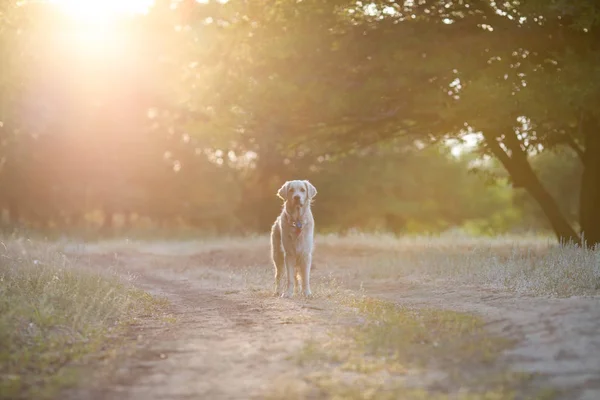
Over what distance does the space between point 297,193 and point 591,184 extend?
32.0ft

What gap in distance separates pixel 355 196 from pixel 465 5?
26.9 meters

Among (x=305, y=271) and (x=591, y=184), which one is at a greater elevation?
(x=591, y=184)

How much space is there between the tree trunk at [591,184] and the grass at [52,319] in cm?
1129

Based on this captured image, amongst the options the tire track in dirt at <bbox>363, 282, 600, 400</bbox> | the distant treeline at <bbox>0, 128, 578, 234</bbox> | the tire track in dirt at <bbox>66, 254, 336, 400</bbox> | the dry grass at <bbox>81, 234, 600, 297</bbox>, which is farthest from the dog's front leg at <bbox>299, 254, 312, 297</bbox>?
the distant treeline at <bbox>0, 128, 578, 234</bbox>

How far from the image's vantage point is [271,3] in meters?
18.6

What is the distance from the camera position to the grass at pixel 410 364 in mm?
6496

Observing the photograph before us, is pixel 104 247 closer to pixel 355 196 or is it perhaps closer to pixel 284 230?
pixel 284 230

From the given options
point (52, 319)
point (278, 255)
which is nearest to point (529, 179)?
point (278, 255)

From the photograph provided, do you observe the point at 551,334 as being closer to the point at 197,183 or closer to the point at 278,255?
the point at 278,255

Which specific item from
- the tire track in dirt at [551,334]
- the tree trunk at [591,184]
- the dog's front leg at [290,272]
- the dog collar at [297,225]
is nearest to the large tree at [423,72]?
the tree trunk at [591,184]

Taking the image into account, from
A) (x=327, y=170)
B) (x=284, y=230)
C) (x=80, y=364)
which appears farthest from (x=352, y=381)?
(x=327, y=170)

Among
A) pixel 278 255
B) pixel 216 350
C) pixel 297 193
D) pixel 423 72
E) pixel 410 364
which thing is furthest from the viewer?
pixel 423 72

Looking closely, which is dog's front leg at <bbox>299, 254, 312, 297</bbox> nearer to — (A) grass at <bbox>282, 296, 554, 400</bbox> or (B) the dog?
(B) the dog

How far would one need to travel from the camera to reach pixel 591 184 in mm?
18906
